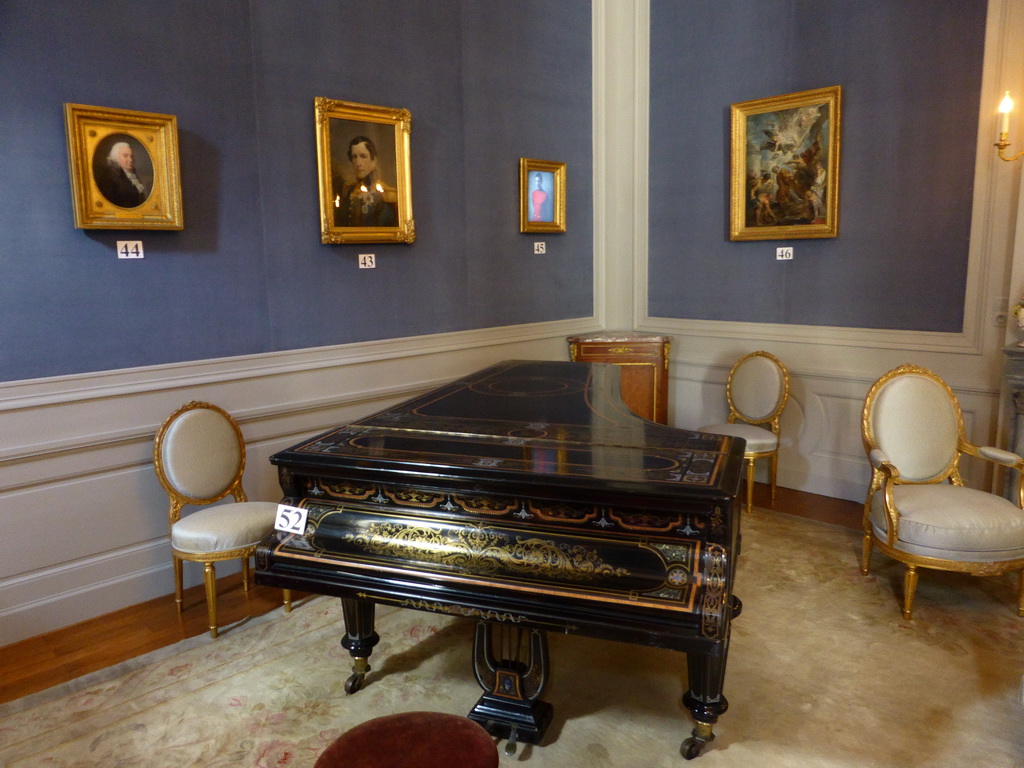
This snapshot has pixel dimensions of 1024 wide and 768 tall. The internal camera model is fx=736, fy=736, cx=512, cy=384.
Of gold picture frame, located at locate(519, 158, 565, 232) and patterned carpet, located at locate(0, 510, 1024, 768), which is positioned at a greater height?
gold picture frame, located at locate(519, 158, 565, 232)

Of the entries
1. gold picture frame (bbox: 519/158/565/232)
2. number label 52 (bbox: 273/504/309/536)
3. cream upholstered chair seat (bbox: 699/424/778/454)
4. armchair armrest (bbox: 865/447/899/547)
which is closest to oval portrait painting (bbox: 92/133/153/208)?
number label 52 (bbox: 273/504/309/536)

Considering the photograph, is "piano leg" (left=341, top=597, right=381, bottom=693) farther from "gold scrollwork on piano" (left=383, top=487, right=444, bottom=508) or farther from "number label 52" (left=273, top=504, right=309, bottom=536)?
"gold scrollwork on piano" (left=383, top=487, right=444, bottom=508)

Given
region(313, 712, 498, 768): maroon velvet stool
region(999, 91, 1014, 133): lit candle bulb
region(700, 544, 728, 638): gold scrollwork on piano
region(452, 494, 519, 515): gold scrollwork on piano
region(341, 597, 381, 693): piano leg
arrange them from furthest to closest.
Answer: region(999, 91, 1014, 133): lit candle bulb → region(341, 597, 381, 693): piano leg → region(452, 494, 519, 515): gold scrollwork on piano → region(700, 544, 728, 638): gold scrollwork on piano → region(313, 712, 498, 768): maroon velvet stool

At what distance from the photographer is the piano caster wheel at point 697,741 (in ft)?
8.16

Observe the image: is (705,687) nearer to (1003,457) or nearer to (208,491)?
(1003,457)

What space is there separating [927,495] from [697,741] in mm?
1903

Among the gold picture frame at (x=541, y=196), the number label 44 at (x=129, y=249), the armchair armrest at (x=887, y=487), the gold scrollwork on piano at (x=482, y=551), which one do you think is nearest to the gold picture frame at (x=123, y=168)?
the number label 44 at (x=129, y=249)

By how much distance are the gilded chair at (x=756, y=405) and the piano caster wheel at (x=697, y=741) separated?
102 inches

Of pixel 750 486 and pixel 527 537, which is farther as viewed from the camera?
pixel 750 486

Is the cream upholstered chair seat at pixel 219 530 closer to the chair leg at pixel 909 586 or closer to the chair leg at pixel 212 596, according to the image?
the chair leg at pixel 212 596

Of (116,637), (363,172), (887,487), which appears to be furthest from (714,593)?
(363,172)

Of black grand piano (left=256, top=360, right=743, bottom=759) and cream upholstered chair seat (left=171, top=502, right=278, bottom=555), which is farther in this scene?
cream upholstered chair seat (left=171, top=502, right=278, bottom=555)

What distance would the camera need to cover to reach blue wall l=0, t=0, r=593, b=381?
334cm

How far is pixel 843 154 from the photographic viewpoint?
16.0ft
